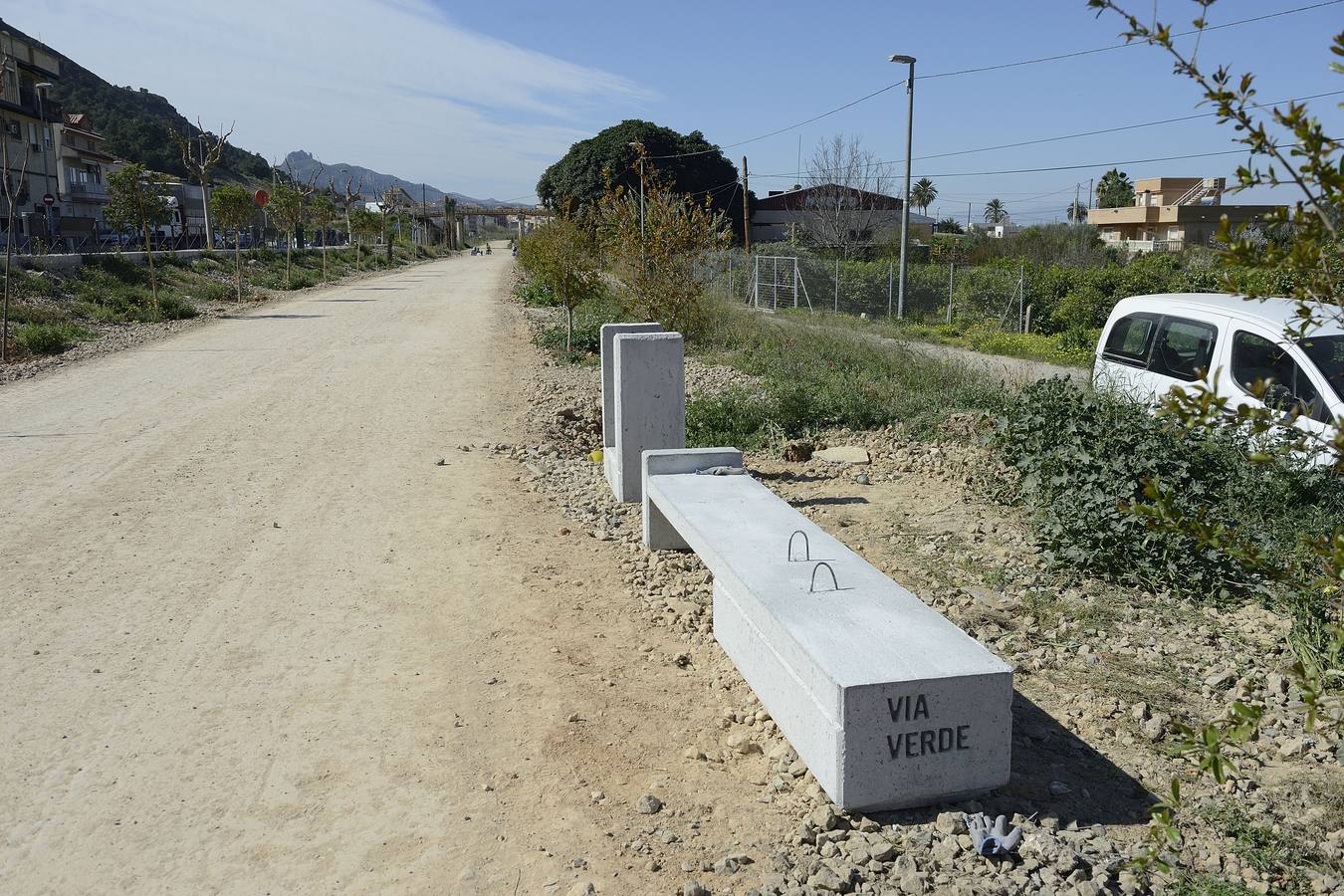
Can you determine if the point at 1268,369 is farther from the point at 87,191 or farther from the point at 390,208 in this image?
the point at 390,208

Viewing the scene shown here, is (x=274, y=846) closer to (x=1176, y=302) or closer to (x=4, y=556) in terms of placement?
(x=4, y=556)

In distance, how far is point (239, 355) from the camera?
56.5ft

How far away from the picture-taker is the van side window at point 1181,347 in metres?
7.81

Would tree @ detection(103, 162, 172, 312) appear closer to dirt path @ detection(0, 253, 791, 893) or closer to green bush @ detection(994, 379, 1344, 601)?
dirt path @ detection(0, 253, 791, 893)

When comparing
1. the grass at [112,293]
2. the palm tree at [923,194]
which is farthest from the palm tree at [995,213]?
the grass at [112,293]

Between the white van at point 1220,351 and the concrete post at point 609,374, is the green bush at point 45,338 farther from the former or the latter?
the white van at point 1220,351

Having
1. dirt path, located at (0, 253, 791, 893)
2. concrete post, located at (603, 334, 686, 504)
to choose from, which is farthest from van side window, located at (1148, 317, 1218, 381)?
dirt path, located at (0, 253, 791, 893)

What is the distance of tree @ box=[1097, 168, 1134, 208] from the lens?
7979 cm

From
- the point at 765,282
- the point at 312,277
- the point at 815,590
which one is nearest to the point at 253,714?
the point at 815,590

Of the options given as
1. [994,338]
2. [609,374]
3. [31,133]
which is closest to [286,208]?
[31,133]

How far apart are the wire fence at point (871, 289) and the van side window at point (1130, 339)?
62.6 feet

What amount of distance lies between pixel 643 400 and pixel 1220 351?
435 centimetres

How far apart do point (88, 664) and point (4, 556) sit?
219 centimetres

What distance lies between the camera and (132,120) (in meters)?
95.3
